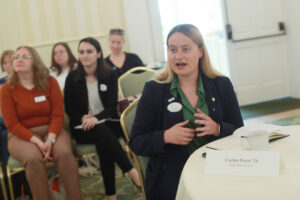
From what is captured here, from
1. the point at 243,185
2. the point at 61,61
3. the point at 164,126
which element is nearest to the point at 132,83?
the point at 61,61

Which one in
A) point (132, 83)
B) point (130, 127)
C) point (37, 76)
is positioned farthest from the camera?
point (132, 83)

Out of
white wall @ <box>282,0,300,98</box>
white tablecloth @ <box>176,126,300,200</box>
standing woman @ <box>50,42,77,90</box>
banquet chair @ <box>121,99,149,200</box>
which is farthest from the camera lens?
white wall @ <box>282,0,300,98</box>

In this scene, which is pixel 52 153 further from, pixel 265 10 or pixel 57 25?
pixel 265 10

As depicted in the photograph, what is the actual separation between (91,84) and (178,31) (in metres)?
1.36

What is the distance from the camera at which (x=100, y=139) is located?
7.93ft

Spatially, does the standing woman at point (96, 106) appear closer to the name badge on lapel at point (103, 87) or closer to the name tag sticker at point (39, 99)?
the name badge on lapel at point (103, 87)

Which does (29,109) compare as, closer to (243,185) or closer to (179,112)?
(179,112)

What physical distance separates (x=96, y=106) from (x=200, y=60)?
1323 mm

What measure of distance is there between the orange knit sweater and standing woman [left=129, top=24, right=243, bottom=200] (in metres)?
1.20

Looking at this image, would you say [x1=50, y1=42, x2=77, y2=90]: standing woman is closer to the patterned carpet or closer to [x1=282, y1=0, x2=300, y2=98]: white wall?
the patterned carpet

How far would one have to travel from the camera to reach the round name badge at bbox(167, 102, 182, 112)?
1.48 meters

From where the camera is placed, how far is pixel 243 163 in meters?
0.93

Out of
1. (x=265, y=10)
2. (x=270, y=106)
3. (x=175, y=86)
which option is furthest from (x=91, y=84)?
(x=265, y=10)

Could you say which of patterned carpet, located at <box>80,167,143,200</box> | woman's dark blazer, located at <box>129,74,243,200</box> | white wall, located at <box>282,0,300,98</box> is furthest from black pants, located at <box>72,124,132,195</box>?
white wall, located at <box>282,0,300,98</box>
